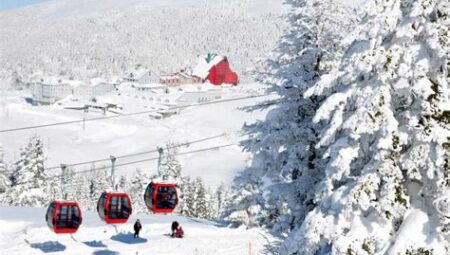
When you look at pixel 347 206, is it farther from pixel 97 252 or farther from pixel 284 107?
pixel 97 252

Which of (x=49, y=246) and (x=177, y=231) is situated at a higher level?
(x=177, y=231)

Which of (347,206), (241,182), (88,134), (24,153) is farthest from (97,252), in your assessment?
(88,134)

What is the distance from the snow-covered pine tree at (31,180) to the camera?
56438 mm


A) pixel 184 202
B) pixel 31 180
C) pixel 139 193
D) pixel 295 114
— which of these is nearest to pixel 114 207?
pixel 295 114

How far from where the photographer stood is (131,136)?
168m

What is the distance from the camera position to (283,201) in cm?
1970

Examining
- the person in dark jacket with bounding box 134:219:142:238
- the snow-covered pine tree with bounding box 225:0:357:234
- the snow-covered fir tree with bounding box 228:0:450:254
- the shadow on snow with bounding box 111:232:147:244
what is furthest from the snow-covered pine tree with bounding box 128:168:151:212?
the snow-covered fir tree with bounding box 228:0:450:254

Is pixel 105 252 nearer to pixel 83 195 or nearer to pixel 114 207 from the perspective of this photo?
pixel 114 207

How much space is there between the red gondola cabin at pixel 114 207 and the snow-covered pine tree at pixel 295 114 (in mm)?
9811

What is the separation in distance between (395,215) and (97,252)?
20708mm

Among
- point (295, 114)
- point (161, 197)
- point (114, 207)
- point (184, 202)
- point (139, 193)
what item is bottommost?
point (114, 207)

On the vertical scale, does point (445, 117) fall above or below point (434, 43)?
below

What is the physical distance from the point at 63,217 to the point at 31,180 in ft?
94.0

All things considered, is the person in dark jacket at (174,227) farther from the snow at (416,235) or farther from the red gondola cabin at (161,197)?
the snow at (416,235)
